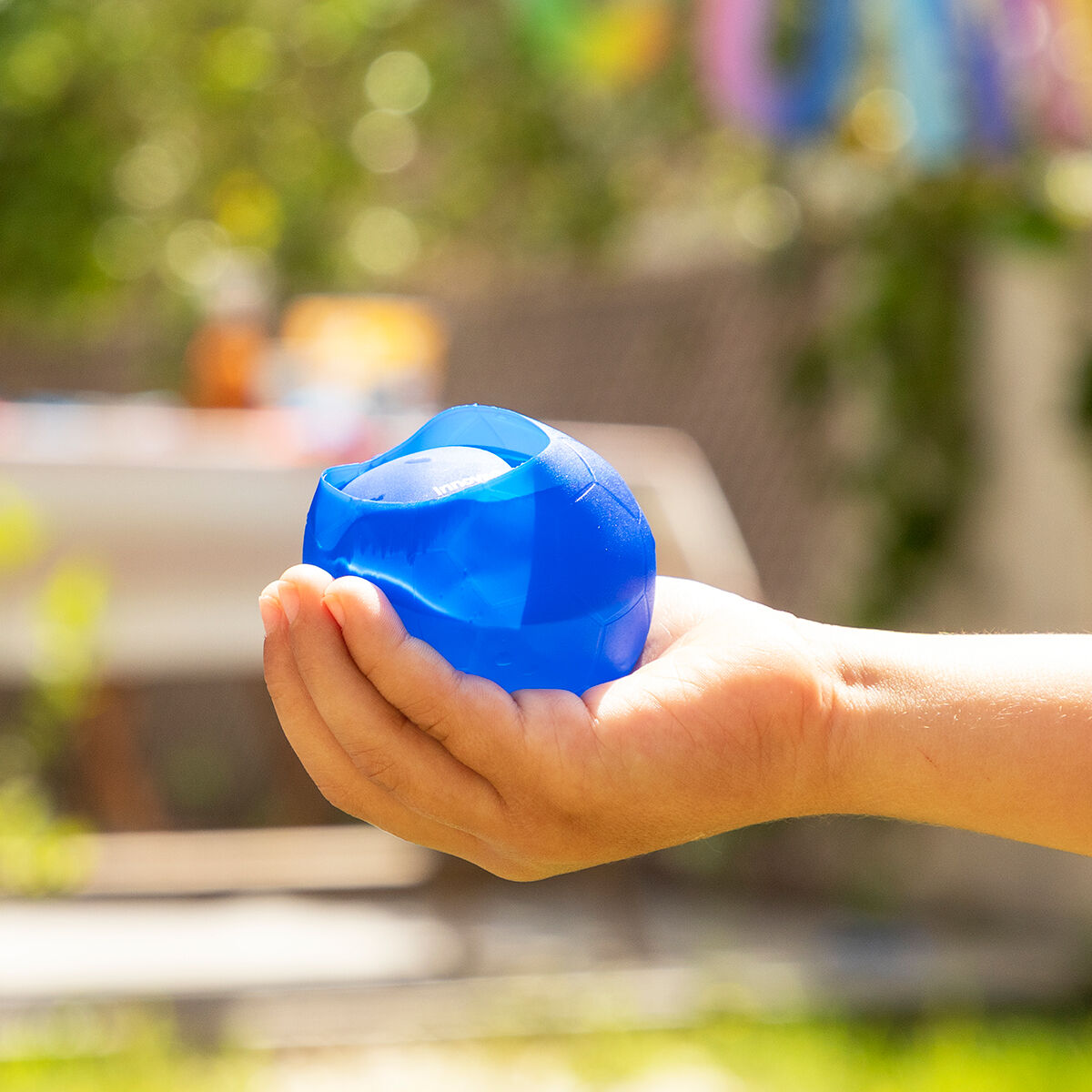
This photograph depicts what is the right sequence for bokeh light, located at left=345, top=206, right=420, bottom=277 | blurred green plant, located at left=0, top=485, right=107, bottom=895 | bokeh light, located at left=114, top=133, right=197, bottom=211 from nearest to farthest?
blurred green plant, located at left=0, top=485, right=107, bottom=895 → bokeh light, located at left=114, top=133, right=197, bottom=211 → bokeh light, located at left=345, top=206, right=420, bottom=277

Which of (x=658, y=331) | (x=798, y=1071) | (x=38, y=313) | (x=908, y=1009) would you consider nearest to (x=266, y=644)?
(x=798, y=1071)

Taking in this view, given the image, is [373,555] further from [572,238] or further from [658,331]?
[572,238]

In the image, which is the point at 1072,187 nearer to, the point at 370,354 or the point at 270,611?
the point at 370,354

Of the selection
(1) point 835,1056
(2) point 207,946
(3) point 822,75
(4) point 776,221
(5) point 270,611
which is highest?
(3) point 822,75

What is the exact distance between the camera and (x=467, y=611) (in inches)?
41.0

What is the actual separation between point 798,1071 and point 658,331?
322 cm

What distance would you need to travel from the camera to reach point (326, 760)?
1.00 meters

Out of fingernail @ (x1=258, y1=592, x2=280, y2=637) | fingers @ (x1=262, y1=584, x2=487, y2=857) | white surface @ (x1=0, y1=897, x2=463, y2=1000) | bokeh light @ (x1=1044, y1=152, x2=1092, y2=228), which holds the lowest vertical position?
white surface @ (x1=0, y1=897, x2=463, y2=1000)

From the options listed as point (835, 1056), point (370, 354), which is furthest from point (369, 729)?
point (370, 354)

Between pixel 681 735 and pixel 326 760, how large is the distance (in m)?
0.25

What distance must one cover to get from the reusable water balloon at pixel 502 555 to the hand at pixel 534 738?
0.19 feet

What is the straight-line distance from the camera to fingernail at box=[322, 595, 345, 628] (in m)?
0.93

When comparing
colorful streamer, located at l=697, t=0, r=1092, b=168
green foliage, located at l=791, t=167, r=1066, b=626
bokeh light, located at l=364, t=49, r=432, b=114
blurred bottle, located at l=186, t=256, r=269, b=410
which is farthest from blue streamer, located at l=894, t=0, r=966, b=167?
bokeh light, located at l=364, t=49, r=432, b=114

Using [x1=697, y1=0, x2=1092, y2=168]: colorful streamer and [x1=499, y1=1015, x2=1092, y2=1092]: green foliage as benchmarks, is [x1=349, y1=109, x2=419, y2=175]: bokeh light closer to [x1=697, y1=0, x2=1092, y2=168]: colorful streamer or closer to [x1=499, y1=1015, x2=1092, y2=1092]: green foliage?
[x1=697, y1=0, x2=1092, y2=168]: colorful streamer
